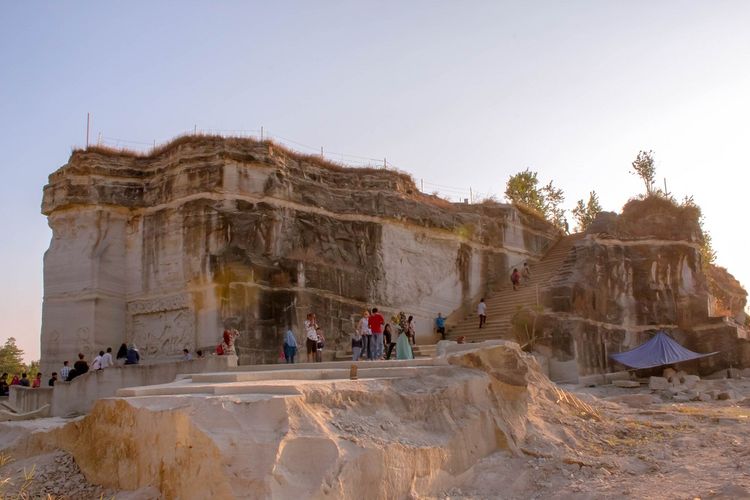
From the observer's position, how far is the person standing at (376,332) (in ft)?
50.8

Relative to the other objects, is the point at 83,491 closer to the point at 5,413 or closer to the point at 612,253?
the point at 5,413

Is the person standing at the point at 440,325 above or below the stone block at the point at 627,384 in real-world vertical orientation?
above

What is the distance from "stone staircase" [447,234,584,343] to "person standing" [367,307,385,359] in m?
6.02

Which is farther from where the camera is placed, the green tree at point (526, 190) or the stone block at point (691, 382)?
the green tree at point (526, 190)

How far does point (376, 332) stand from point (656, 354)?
975 cm

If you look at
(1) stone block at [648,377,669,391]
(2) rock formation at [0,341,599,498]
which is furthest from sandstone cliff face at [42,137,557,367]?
(2) rock formation at [0,341,599,498]

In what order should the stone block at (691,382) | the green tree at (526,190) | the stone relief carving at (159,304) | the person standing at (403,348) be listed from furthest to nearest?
the green tree at (526,190)
the stone relief carving at (159,304)
the stone block at (691,382)
the person standing at (403,348)

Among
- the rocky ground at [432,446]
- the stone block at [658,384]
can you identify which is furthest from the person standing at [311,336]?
the stone block at [658,384]

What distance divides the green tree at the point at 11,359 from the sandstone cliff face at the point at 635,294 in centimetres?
2902

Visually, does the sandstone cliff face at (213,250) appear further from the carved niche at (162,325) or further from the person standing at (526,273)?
the person standing at (526,273)

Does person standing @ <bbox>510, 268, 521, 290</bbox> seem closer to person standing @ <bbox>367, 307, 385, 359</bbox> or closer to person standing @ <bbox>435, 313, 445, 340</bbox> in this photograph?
person standing @ <bbox>435, 313, 445, 340</bbox>

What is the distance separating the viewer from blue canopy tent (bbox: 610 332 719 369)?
20.9 m


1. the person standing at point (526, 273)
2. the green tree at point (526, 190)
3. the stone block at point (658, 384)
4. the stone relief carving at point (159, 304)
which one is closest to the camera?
the stone block at point (658, 384)

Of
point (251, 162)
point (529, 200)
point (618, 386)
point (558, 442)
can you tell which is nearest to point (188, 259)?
point (251, 162)
